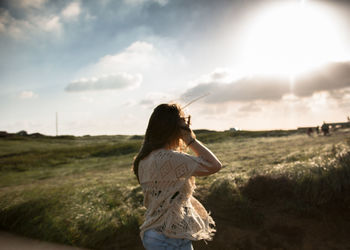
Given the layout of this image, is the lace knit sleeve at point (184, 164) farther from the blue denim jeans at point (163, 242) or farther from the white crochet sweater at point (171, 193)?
the blue denim jeans at point (163, 242)

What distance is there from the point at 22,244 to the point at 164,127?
6368 millimetres

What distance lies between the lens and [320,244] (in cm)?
531

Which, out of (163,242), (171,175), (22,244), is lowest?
(22,244)

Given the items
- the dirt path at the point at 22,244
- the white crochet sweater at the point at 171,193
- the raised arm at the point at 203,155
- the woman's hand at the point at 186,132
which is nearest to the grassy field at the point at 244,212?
the dirt path at the point at 22,244

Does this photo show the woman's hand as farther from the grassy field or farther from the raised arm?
the grassy field

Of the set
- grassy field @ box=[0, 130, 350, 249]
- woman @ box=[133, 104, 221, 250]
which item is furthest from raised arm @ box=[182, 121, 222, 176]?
grassy field @ box=[0, 130, 350, 249]

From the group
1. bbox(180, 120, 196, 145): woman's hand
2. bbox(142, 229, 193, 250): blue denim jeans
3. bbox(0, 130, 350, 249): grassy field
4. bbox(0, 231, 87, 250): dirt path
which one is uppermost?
bbox(180, 120, 196, 145): woman's hand

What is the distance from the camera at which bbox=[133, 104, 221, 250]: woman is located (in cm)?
288

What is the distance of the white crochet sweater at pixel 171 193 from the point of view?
2875 mm

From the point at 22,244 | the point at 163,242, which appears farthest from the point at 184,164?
the point at 22,244

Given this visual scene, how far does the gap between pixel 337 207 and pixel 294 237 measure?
131 centimetres

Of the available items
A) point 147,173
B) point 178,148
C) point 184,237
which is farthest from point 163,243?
point 178,148

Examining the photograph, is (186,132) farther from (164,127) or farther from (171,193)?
(171,193)

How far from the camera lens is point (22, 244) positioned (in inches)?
279
